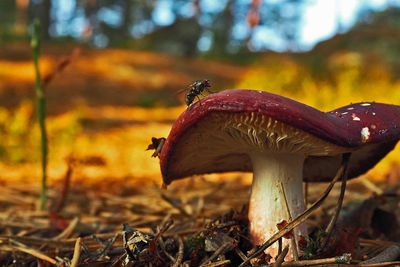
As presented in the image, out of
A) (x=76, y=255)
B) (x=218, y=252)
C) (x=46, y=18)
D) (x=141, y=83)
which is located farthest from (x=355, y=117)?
(x=46, y=18)

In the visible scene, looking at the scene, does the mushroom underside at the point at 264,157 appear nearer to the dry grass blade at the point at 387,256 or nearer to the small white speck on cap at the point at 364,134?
the small white speck on cap at the point at 364,134

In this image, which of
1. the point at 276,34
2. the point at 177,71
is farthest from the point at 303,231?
the point at 276,34

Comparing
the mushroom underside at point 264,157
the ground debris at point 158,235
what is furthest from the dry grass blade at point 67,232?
the mushroom underside at point 264,157

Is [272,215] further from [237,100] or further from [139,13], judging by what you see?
[139,13]

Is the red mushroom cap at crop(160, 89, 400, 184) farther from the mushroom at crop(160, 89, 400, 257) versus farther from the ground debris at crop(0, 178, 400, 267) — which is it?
the ground debris at crop(0, 178, 400, 267)

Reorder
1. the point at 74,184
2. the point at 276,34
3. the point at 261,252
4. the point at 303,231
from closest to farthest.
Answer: the point at 261,252 < the point at 303,231 < the point at 74,184 < the point at 276,34

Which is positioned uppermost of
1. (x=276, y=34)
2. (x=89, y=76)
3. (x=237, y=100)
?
(x=276, y=34)

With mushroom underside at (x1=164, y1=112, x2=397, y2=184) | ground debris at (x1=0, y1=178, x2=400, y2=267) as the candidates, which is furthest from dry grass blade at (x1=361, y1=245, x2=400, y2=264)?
mushroom underside at (x1=164, y1=112, x2=397, y2=184)
